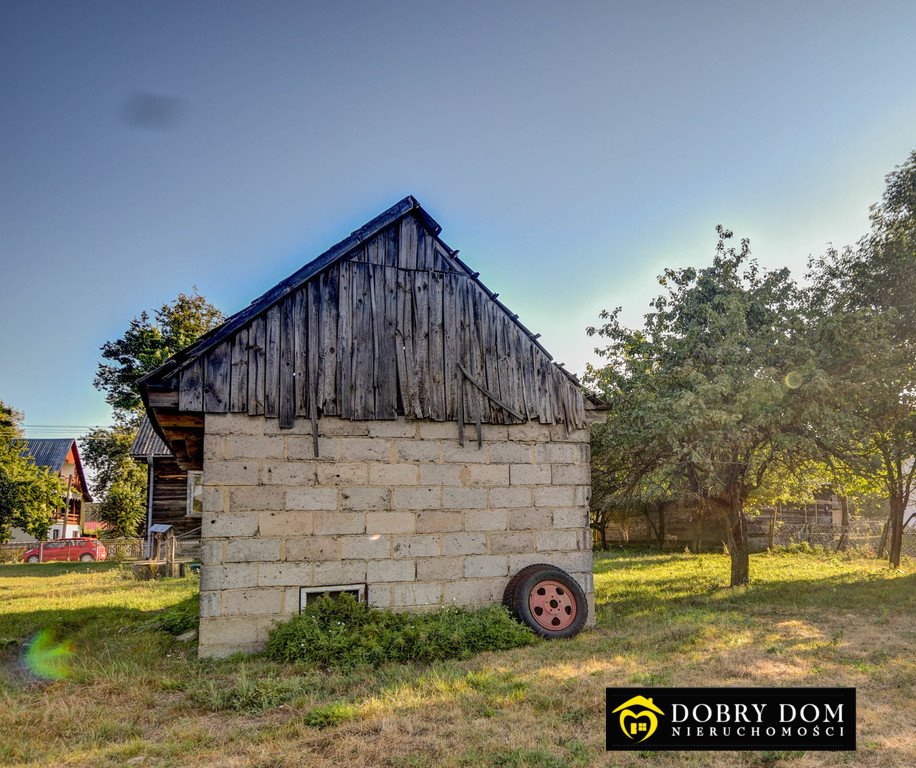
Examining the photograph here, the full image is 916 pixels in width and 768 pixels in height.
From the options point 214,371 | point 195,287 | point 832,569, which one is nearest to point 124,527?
point 195,287

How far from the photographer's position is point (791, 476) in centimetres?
1603

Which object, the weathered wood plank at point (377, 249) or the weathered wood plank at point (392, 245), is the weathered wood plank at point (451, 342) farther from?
the weathered wood plank at point (377, 249)

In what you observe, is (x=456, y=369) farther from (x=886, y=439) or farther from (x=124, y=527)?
(x=124, y=527)

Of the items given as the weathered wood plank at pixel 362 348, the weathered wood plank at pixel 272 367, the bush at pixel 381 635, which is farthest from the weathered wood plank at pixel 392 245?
the bush at pixel 381 635

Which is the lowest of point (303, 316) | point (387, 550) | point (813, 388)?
point (387, 550)

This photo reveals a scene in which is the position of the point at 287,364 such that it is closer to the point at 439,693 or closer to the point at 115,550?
the point at 439,693

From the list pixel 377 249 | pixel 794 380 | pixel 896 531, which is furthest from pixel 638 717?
pixel 896 531

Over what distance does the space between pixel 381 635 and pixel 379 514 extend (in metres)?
1.62

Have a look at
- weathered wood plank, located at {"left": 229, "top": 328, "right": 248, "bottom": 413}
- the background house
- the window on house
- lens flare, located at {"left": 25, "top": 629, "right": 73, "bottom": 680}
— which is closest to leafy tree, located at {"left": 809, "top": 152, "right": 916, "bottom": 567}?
weathered wood plank, located at {"left": 229, "top": 328, "right": 248, "bottom": 413}

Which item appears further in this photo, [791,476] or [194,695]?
[791,476]

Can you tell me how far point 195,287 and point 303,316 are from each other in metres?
33.4

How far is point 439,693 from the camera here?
621 centimetres

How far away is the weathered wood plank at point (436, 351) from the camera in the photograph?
9.06 metres

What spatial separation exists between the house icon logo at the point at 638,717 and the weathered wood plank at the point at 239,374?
5.86m
